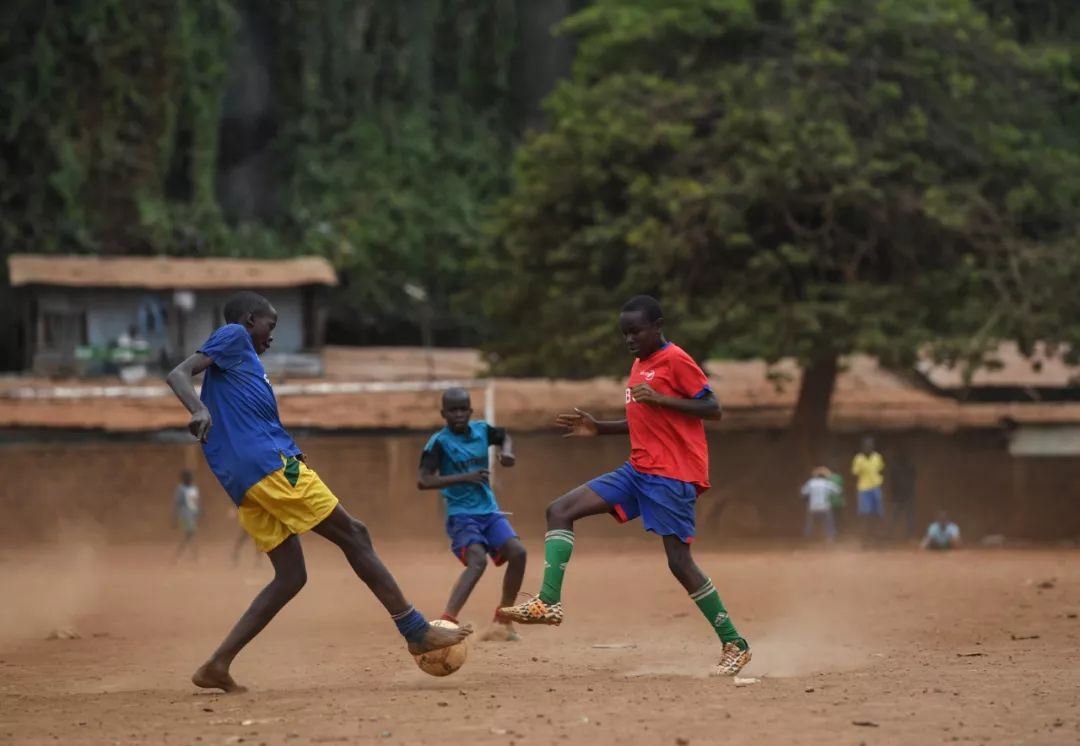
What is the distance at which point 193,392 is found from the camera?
Result: 6.97m

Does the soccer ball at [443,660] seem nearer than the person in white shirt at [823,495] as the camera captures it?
Yes

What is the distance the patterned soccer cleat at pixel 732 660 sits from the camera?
778cm

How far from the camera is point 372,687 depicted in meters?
7.81

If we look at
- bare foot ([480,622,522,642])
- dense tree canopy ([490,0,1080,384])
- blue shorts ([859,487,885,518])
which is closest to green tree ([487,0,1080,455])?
dense tree canopy ([490,0,1080,384])

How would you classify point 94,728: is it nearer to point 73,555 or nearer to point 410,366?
point 73,555

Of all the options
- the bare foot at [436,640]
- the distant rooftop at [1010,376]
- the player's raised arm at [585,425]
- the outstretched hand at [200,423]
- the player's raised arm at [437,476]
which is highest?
the outstretched hand at [200,423]

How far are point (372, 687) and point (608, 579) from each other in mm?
9292

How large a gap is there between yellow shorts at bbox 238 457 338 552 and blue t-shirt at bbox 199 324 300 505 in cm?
5

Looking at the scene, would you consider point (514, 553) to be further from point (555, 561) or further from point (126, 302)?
point (126, 302)

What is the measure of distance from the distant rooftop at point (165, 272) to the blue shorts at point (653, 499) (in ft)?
87.9

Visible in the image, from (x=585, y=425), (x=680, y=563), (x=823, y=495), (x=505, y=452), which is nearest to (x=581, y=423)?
(x=585, y=425)

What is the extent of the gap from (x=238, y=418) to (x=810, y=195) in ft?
61.5

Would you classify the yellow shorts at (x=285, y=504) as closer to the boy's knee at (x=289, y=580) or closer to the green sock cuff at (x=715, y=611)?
the boy's knee at (x=289, y=580)

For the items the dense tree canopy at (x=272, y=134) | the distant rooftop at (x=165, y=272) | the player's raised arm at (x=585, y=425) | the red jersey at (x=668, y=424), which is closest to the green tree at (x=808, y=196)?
the distant rooftop at (x=165, y=272)
